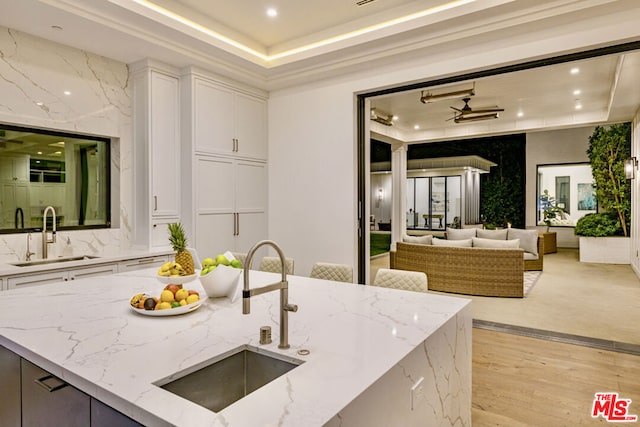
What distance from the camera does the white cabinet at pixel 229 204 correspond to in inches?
166

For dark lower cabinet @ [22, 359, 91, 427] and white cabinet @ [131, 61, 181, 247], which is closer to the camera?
dark lower cabinet @ [22, 359, 91, 427]

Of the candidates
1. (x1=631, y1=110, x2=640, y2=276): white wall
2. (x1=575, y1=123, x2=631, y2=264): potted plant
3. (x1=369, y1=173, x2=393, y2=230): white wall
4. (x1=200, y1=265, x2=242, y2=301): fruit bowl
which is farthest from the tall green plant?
(x1=200, y1=265, x2=242, y2=301): fruit bowl

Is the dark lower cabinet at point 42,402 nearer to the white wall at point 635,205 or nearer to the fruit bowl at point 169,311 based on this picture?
the fruit bowl at point 169,311

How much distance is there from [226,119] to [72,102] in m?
1.49

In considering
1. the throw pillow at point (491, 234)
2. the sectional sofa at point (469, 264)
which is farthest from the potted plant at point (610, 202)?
the sectional sofa at point (469, 264)

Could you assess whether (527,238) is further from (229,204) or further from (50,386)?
(50,386)

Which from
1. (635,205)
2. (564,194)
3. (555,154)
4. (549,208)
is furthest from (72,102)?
(564,194)

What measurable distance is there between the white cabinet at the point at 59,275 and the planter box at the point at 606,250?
8.94m

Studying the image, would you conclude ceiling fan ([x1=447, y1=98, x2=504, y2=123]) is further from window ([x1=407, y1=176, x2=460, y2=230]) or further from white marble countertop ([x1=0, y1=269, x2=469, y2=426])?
window ([x1=407, y1=176, x2=460, y2=230])

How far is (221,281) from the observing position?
6.60ft

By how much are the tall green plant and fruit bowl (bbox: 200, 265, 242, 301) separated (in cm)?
866

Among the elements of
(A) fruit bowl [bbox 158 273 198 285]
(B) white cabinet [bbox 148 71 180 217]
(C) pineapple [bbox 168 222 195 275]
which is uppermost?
(B) white cabinet [bbox 148 71 180 217]

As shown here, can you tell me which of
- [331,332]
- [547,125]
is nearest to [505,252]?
[547,125]

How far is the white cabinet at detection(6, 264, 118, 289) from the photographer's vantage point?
290cm
